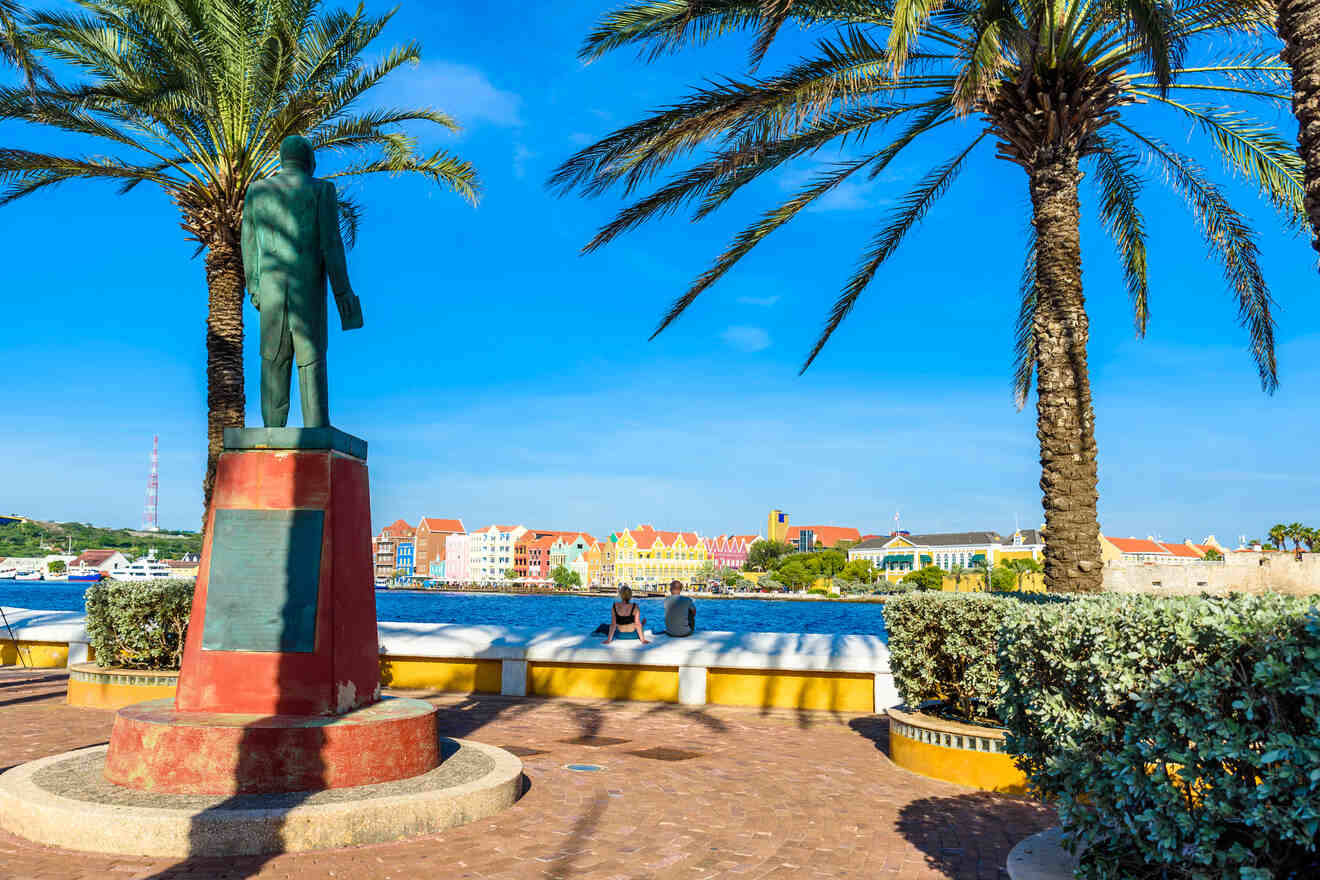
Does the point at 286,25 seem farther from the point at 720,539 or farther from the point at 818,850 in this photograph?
the point at 720,539

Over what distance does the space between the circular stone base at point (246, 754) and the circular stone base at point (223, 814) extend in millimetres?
100

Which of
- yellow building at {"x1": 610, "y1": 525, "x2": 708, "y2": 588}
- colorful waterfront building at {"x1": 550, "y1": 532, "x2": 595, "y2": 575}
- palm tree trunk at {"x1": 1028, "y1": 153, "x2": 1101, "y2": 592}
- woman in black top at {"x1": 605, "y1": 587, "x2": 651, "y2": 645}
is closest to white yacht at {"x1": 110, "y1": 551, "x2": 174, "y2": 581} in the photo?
colorful waterfront building at {"x1": 550, "y1": 532, "x2": 595, "y2": 575}

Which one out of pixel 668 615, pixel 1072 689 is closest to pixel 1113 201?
pixel 668 615

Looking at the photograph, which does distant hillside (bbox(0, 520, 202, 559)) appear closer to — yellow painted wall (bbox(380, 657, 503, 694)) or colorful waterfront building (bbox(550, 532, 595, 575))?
colorful waterfront building (bbox(550, 532, 595, 575))

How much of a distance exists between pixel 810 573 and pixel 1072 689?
460ft

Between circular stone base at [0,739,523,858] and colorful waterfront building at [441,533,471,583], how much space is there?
175 meters

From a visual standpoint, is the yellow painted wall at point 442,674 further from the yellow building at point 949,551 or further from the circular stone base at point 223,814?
the yellow building at point 949,551

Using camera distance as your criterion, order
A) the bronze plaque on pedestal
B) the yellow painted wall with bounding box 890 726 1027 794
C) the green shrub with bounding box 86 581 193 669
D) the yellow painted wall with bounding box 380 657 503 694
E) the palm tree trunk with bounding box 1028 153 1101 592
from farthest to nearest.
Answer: the yellow painted wall with bounding box 380 657 503 694 → the green shrub with bounding box 86 581 193 669 → the palm tree trunk with bounding box 1028 153 1101 592 → the yellow painted wall with bounding box 890 726 1027 794 → the bronze plaque on pedestal

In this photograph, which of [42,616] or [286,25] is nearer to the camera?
[286,25]

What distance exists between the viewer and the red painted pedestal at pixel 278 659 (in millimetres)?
5871

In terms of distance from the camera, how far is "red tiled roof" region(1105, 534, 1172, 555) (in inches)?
6091

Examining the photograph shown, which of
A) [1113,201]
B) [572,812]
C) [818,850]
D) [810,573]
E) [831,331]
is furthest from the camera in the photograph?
[810,573]

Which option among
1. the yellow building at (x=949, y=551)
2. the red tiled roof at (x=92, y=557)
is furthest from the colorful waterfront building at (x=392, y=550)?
the yellow building at (x=949, y=551)

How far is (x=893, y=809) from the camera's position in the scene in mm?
6684
